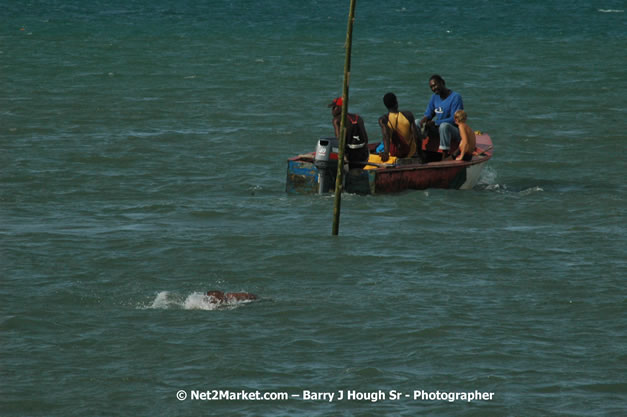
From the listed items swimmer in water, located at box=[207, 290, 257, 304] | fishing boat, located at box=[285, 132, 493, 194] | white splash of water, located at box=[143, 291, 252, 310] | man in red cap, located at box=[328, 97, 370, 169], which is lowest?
white splash of water, located at box=[143, 291, 252, 310]

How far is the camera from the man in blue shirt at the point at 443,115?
19391 millimetres

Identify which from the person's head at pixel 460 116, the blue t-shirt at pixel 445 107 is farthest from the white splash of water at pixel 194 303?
the blue t-shirt at pixel 445 107

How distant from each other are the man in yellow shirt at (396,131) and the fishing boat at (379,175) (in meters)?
0.18

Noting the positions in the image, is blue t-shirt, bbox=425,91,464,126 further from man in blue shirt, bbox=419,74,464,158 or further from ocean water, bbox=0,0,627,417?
ocean water, bbox=0,0,627,417

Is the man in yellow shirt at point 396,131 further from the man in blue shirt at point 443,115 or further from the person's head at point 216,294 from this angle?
the person's head at point 216,294

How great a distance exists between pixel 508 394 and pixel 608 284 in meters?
3.90

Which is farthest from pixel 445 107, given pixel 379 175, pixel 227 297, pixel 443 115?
pixel 227 297

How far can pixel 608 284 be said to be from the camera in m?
14.5

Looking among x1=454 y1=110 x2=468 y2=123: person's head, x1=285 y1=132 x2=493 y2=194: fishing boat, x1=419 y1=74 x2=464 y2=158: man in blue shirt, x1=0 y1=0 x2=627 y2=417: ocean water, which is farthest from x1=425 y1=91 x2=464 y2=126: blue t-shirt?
x1=0 y1=0 x2=627 y2=417: ocean water

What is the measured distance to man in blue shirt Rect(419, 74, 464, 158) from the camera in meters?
19.4

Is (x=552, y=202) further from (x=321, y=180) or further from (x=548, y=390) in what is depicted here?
(x=548, y=390)

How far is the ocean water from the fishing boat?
0.69 ft

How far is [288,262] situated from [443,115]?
5.08m

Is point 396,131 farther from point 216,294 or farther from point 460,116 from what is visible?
point 216,294
